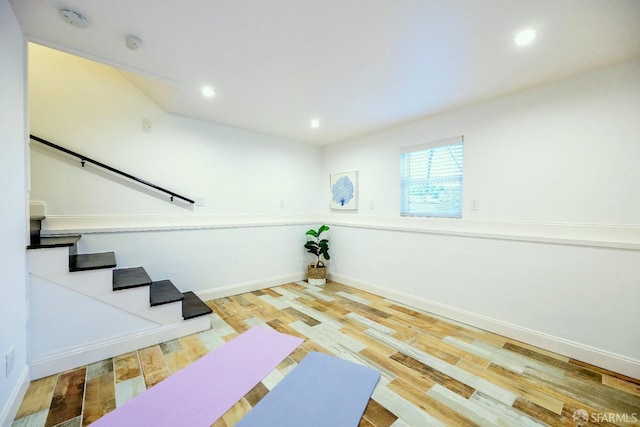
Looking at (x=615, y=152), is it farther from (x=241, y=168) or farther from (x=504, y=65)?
(x=241, y=168)

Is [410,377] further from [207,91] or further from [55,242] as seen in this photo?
[207,91]

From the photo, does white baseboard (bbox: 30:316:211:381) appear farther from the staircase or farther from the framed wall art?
the framed wall art

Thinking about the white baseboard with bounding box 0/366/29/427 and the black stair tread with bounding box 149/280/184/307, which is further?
the black stair tread with bounding box 149/280/184/307

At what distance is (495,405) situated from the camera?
1.70 m

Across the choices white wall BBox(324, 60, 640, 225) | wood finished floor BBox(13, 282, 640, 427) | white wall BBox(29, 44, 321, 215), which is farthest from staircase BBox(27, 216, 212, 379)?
white wall BBox(324, 60, 640, 225)

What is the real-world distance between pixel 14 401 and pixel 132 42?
2432 mm

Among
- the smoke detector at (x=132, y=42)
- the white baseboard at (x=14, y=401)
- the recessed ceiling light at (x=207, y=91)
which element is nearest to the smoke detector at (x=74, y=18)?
the smoke detector at (x=132, y=42)

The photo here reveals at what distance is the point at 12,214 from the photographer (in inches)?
63.4

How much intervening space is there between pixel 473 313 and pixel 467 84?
2.32 m

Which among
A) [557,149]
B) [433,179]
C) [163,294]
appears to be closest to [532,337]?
[557,149]

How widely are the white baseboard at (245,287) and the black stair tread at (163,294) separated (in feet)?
1.86

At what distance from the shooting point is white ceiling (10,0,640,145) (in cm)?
153

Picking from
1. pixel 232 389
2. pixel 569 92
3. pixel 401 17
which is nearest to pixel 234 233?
pixel 232 389

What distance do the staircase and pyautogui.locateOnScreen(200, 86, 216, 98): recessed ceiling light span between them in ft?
5.83
